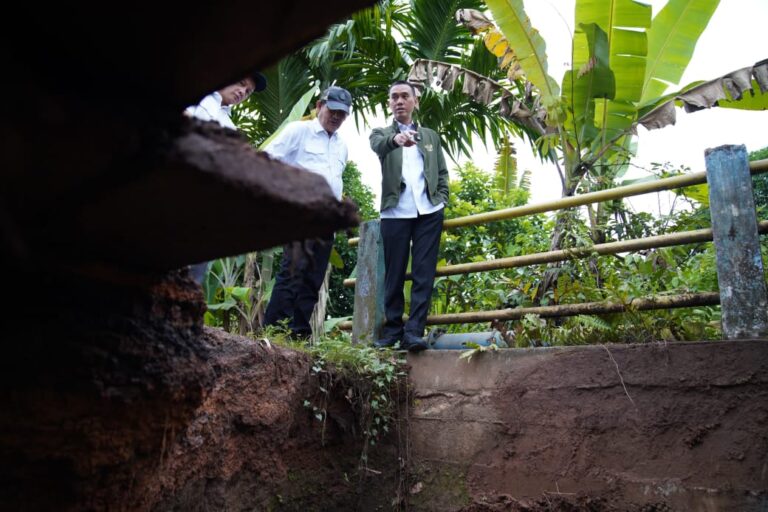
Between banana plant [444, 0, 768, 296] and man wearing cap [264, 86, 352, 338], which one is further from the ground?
banana plant [444, 0, 768, 296]

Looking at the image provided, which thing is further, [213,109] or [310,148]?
[310,148]

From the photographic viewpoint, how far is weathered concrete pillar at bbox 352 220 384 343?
4.60 metres

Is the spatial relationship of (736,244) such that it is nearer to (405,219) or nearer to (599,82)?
(405,219)

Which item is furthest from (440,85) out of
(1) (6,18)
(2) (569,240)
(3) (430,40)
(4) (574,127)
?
(1) (6,18)

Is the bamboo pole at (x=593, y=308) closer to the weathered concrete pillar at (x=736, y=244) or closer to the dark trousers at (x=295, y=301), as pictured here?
the weathered concrete pillar at (x=736, y=244)

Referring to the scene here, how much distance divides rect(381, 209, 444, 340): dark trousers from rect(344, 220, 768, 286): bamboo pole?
0.20 metres

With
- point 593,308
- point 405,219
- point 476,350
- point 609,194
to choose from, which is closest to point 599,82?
point 609,194

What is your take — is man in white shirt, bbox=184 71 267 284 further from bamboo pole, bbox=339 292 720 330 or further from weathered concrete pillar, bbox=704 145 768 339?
weathered concrete pillar, bbox=704 145 768 339

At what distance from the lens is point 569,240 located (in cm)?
457

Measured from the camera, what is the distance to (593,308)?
3787mm

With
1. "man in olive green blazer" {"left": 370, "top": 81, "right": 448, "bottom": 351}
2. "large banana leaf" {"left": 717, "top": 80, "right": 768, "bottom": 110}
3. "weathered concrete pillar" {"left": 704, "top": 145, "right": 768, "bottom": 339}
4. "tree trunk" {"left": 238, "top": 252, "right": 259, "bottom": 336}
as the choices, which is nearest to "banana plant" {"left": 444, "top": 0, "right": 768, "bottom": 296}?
"large banana leaf" {"left": 717, "top": 80, "right": 768, "bottom": 110}

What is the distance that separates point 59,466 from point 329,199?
98 cm

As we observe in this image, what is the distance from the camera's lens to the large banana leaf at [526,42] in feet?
19.4

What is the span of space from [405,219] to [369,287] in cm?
54
